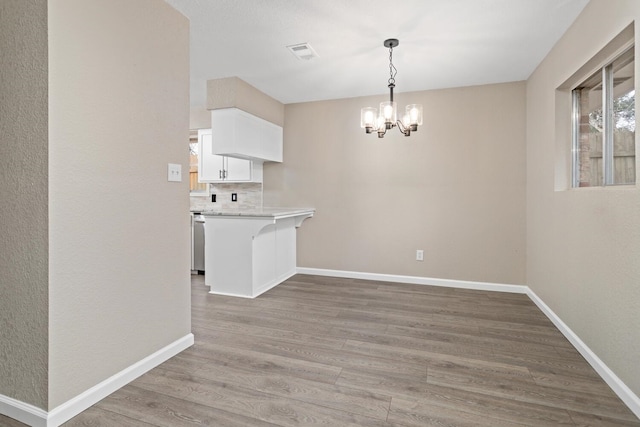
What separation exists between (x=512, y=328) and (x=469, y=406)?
131 cm

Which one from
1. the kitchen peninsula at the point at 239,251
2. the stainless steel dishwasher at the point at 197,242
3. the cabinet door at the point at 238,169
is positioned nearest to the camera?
the kitchen peninsula at the point at 239,251

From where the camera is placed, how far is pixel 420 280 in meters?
4.12

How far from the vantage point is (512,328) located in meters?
2.72

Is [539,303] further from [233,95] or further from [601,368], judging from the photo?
[233,95]

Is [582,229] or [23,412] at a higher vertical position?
[582,229]

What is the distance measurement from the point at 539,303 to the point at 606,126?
181 centimetres

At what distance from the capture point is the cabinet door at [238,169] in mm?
4578

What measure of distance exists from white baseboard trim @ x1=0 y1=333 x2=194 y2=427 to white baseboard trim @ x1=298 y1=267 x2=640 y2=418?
107 inches

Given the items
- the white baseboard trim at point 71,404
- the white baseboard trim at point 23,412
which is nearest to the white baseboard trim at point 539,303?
the white baseboard trim at point 71,404

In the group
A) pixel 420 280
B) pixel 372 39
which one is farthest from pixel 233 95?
pixel 420 280

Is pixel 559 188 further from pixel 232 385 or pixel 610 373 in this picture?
pixel 232 385

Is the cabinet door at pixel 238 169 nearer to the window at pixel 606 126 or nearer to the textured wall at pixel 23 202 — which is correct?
the textured wall at pixel 23 202

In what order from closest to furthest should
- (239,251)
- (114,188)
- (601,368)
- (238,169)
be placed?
(114,188), (601,368), (239,251), (238,169)

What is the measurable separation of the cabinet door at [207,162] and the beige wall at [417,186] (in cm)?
69
